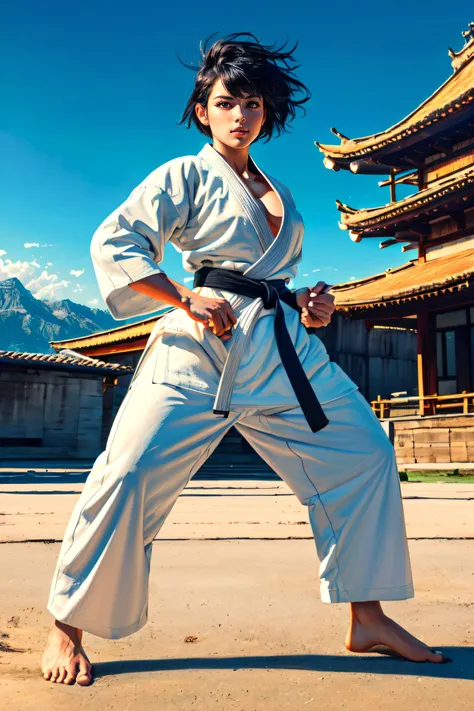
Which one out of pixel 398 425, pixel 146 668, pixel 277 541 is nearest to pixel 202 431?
pixel 146 668

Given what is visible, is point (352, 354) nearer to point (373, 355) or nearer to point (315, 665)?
point (373, 355)

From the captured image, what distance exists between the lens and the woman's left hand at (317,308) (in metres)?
1.90

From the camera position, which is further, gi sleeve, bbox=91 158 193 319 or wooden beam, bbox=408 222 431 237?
wooden beam, bbox=408 222 431 237

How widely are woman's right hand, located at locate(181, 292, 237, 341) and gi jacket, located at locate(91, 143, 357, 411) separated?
2.2 inches

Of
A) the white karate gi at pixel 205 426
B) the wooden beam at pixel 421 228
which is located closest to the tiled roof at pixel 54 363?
the wooden beam at pixel 421 228

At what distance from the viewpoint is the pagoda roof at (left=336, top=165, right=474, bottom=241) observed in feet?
44.5

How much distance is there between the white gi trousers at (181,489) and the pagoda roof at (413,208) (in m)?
12.7

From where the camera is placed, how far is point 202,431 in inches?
67.0

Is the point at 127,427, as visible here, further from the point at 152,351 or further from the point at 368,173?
the point at 368,173

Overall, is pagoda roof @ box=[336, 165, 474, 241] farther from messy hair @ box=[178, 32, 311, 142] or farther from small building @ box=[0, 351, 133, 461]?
messy hair @ box=[178, 32, 311, 142]

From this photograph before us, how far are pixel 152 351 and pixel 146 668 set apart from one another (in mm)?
852

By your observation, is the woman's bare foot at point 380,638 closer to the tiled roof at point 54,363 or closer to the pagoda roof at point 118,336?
the tiled roof at point 54,363

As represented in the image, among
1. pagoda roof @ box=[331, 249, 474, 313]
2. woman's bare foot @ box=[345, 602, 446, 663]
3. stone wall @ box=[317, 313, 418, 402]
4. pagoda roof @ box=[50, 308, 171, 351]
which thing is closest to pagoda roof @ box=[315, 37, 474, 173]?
pagoda roof @ box=[331, 249, 474, 313]

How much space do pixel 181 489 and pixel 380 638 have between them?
0.69m
